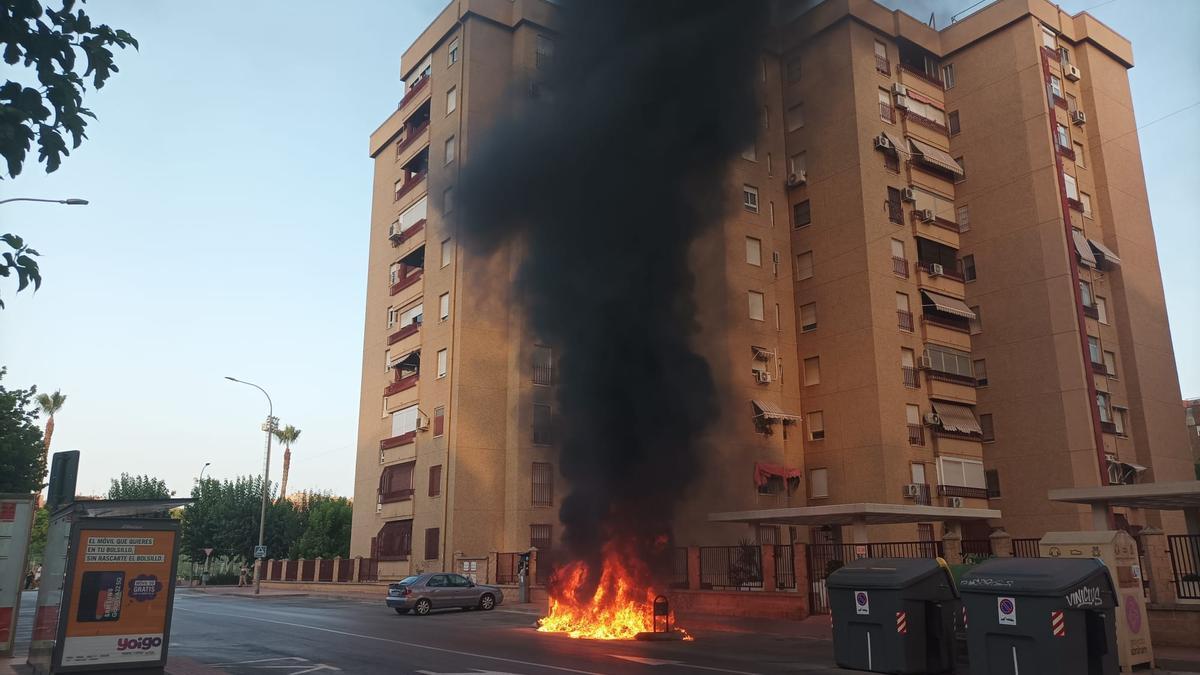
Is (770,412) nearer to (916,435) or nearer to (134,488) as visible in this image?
(916,435)

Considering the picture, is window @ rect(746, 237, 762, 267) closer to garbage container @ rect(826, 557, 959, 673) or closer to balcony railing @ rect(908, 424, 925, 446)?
balcony railing @ rect(908, 424, 925, 446)

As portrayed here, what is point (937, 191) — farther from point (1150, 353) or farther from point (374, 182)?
point (374, 182)

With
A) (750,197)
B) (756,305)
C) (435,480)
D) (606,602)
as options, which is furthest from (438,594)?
(750,197)

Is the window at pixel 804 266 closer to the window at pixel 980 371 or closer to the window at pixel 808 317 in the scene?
the window at pixel 808 317

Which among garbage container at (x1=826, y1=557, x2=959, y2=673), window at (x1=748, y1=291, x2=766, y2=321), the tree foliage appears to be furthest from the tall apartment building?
the tree foliage

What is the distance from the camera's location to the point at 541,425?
114 ft

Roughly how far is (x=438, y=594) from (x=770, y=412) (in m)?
15.6

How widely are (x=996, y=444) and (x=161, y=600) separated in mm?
33606

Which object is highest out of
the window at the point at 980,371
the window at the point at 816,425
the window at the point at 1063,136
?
the window at the point at 1063,136

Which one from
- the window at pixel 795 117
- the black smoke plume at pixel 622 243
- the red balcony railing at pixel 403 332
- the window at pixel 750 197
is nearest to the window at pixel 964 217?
the window at pixel 795 117

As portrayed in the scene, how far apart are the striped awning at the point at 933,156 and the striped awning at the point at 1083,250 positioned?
18.4 feet

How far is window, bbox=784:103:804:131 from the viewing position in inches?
1551

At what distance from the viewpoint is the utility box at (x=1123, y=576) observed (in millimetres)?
12102

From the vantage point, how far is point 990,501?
35344mm
